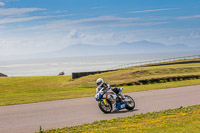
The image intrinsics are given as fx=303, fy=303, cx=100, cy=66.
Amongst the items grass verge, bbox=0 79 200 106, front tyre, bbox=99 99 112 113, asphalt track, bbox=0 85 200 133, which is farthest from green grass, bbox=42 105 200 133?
grass verge, bbox=0 79 200 106

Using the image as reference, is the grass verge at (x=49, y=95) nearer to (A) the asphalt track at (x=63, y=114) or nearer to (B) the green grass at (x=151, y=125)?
(A) the asphalt track at (x=63, y=114)

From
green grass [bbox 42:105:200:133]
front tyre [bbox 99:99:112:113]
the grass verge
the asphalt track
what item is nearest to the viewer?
green grass [bbox 42:105:200:133]

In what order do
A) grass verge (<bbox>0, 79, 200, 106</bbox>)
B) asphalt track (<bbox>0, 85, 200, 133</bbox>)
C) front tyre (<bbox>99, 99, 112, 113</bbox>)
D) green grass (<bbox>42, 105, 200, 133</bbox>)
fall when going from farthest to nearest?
grass verge (<bbox>0, 79, 200, 106</bbox>), front tyre (<bbox>99, 99, 112, 113</bbox>), asphalt track (<bbox>0, 85, 200, 133</bbox>), green grass (<bbox>42, 105, 200, 133</bbox>)

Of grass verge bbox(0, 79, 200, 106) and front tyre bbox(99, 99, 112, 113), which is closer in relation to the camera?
front tyre bbox(99, 99, 112, 113)

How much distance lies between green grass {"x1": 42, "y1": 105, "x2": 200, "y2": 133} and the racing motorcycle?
2.06 m

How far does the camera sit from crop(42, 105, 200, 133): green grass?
878 centimetres

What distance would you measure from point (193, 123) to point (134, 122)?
196cm

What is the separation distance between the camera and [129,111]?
524 inches

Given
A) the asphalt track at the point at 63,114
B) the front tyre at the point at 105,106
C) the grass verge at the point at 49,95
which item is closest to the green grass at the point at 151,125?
the asphalt track at the point at 63,114

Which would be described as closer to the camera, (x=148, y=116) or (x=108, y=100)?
(x=148, y=116)

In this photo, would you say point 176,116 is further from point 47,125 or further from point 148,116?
point 47,125

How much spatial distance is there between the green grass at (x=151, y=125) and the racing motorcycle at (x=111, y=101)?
2.06 metres

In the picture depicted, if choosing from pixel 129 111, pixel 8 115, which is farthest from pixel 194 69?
pixel 8 115

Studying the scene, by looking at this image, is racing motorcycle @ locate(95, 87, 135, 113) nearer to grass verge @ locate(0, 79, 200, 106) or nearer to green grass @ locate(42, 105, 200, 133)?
green grass @ locate(42, 105, 200, 133)
